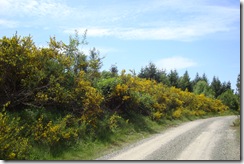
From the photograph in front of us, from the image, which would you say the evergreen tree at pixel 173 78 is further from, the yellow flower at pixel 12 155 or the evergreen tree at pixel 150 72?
the yellow flower at pixel 12 155

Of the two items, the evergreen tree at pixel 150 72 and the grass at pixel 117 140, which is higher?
the evergreen tree at pixel 150 72

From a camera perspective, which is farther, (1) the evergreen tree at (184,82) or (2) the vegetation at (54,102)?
(1) the evergreen tree at (184,82)

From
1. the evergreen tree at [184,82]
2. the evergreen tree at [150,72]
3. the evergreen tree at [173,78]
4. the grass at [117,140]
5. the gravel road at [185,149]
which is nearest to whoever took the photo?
the gravel road at [185,149]

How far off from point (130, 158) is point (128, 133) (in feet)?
19.0

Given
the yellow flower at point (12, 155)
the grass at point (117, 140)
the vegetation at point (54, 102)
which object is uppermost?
the vegetation at point (54, 102)

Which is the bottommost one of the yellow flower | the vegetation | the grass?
the grass

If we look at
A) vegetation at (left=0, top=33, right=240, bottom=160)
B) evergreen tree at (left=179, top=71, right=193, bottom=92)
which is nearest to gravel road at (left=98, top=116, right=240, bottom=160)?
vegetation at (left=0, top=33, right=240, bottom=160)

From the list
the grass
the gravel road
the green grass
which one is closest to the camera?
the gravel road

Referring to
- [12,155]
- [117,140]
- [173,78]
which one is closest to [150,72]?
[173,78]

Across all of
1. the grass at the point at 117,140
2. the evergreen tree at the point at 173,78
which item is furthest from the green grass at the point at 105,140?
the evergreen tree at the point at 173,78

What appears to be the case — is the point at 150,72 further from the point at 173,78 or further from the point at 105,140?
the point at 105,140

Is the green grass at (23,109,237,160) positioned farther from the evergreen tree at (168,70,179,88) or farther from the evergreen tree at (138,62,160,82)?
the evergreen tree at (168,70,179,88)

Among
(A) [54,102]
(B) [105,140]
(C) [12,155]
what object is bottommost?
(B) [105,140]

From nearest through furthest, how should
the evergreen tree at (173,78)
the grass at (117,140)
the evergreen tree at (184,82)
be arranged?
the grass at (117,140) < the evergreen tree at (173,78) < the evergreen tree at (184,82)
